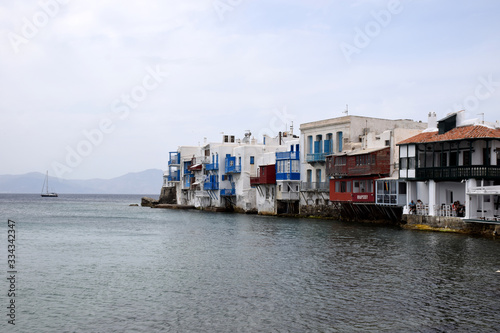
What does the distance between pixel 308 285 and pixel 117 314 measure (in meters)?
8.52

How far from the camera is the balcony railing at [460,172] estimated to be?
4247cm

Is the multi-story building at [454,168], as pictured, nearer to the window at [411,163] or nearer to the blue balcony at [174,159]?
the window at [411,163]

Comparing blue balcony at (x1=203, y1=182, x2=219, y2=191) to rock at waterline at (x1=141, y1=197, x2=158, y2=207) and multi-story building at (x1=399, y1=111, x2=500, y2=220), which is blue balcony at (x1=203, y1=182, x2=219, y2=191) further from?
multi-story building at (x1=399, y1=111, x2=500, y2=220)

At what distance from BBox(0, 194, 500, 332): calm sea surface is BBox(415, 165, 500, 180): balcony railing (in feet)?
16.6

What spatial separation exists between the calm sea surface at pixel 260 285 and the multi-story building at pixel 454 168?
3.70 metres

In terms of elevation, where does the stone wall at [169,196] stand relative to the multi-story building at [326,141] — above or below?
below

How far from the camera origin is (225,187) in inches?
3529

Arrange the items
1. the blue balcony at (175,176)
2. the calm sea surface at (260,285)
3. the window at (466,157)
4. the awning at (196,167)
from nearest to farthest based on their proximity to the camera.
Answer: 1. the calm sea surface at (260,285)
2. the window at (466,157)
3. the awning at (196,167)
4. the blue balcony at (175,176)

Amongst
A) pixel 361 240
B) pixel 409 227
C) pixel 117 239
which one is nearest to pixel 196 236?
pixel 117 239

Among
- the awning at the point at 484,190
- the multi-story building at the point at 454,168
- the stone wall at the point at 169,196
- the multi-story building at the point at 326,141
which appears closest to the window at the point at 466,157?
the multi-story building at the point at 454,168

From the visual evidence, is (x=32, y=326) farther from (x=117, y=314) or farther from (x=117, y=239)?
(x=117, y=239)

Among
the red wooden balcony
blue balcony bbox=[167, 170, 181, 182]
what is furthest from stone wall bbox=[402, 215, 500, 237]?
blue balcony bbox=[167, 170, 181, 182]

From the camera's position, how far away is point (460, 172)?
1727 inches

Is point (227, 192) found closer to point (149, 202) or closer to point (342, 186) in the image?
point (342, 186)
